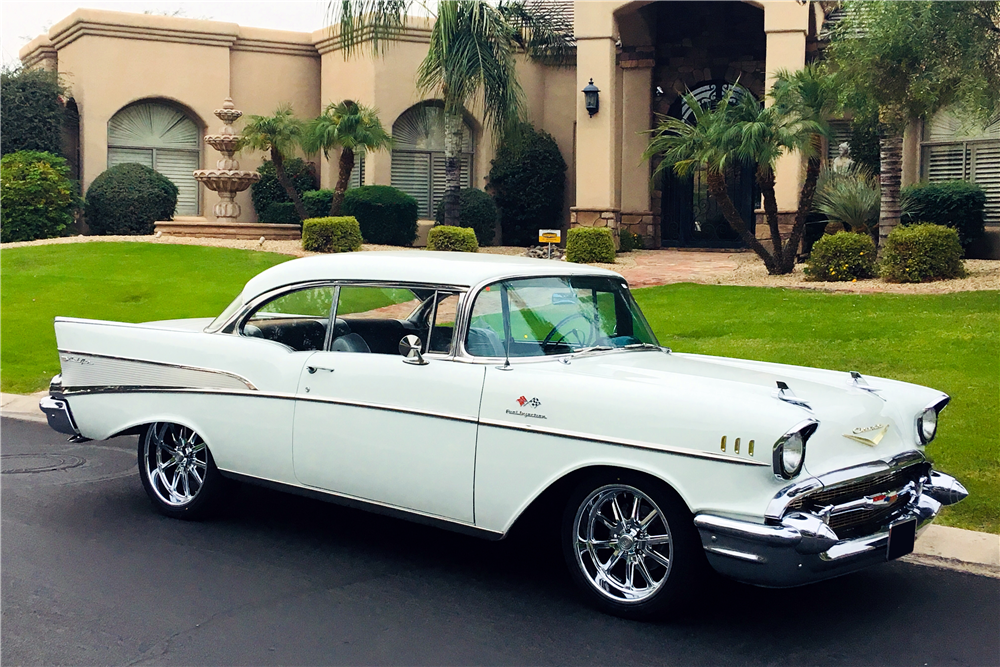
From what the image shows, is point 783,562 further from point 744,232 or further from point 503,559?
point 744,232

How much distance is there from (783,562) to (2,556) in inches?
155

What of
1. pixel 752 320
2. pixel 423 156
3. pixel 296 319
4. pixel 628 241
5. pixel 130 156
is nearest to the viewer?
pixel 296 319

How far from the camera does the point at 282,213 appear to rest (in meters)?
23.0

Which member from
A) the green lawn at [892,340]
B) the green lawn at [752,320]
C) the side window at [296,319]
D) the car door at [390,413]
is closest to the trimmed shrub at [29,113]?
the green lawn at [752,320]

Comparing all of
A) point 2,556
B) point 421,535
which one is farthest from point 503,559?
point 2,556

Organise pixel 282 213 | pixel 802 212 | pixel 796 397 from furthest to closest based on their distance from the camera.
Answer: pixel 282 213, pixel 802 212, pixel 796 397

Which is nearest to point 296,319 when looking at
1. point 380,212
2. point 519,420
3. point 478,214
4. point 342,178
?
point 519,420

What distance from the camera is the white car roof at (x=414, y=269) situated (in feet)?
17.3

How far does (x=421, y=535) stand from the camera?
577cm

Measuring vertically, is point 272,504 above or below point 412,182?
below

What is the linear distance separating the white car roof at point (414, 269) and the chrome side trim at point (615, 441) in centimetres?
84

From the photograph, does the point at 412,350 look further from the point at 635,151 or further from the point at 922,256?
the point at 635,151

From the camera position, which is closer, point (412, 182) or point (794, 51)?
point (794, 51)

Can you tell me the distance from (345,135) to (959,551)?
16062 mm
